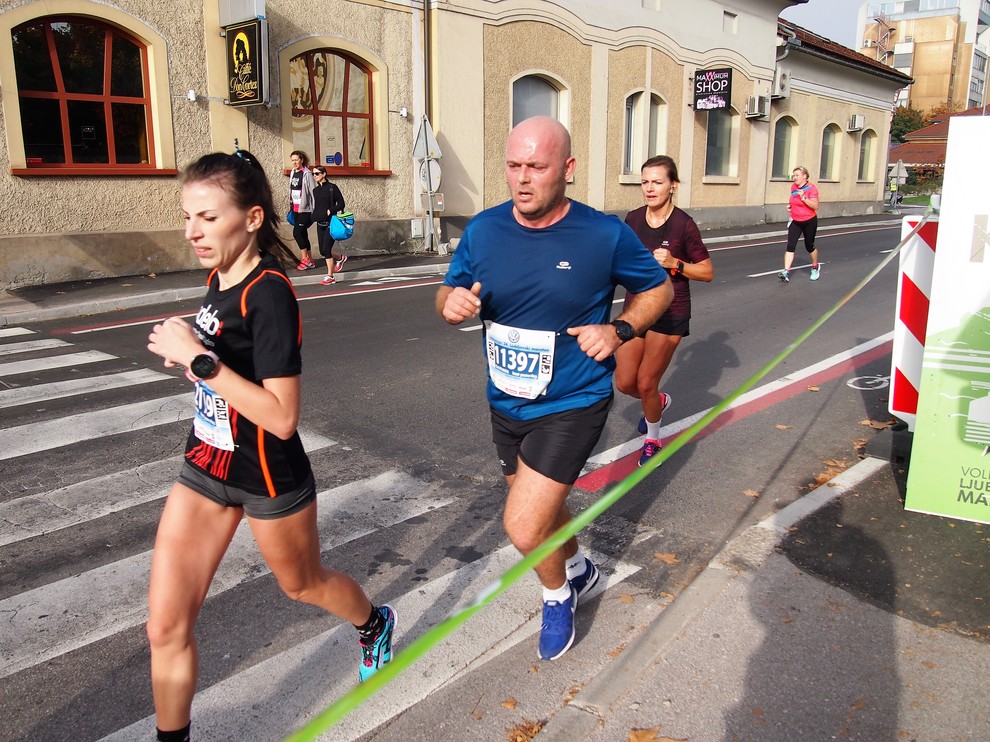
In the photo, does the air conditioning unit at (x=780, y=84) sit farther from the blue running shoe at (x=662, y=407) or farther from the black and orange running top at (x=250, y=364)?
the black and orange running top at (x=250, y=364)

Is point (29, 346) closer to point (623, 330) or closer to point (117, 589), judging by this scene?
point (117, 589)

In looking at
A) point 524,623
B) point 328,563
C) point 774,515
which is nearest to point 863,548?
point 774,515

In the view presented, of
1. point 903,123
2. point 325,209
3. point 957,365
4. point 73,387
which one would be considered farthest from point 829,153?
point 903,123

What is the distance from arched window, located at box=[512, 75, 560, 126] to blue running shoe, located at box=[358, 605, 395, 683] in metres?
18.5

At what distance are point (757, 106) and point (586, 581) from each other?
27702mm

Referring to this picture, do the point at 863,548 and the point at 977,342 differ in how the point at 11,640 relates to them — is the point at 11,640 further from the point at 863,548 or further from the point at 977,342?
the point at 977,342

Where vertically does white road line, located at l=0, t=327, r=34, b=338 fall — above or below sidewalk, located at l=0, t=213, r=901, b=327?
below

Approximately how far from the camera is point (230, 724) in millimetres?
2801

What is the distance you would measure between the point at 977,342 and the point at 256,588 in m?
3.71

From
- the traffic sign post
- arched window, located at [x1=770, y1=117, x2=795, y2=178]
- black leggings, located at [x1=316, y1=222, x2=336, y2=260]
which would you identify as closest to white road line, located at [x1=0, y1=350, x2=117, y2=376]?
black leggings, located at [x1=316, y1=222, x2=336, y2=260]

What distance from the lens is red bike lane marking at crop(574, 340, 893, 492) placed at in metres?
5.05

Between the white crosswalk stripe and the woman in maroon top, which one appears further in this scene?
the woman in maroon top

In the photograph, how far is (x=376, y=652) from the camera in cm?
301

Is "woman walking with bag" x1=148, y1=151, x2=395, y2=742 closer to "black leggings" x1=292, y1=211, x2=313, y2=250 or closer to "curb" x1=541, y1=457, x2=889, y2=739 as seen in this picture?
"curb" x1=541, y1=457, x2=889, y2=739
